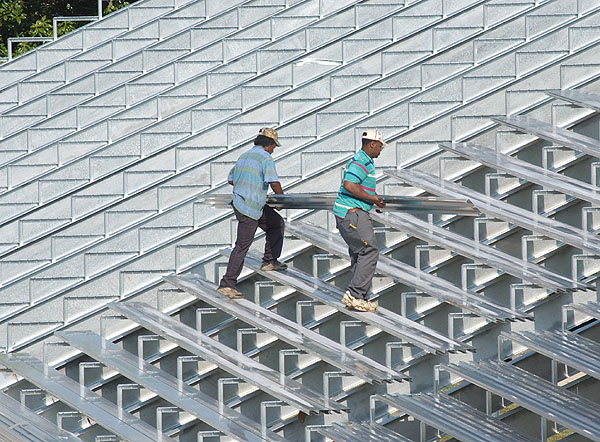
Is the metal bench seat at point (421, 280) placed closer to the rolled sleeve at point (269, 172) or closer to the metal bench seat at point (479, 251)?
the metal bench seat at point (479, 251)

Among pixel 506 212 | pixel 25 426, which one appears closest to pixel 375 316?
pixel 506 212

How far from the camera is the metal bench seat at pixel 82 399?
10812 millimetres

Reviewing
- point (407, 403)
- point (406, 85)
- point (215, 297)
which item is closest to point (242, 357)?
point (215, 297)

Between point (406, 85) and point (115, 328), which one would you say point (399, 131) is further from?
point (115, 328)

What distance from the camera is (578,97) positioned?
1217cm

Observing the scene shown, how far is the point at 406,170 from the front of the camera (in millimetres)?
12266

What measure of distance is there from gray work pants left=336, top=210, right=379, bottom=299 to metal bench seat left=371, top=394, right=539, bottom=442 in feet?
2.70

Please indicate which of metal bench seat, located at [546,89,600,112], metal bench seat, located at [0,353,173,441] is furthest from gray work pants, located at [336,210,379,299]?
metal bench seat, located at [546,89,600,112]

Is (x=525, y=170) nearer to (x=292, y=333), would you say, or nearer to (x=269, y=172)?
(x=269, y=172)

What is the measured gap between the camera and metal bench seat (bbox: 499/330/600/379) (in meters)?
10.1

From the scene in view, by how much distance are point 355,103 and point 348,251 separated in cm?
205

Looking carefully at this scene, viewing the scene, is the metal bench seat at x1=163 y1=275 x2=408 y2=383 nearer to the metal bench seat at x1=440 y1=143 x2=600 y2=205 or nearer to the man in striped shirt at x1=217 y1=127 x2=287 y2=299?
the man in striped shirt at x1=217 y1=127 x2=287 y2=299

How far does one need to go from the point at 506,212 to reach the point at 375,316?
4.88ft

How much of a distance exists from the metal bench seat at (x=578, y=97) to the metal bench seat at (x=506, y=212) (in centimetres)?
103
